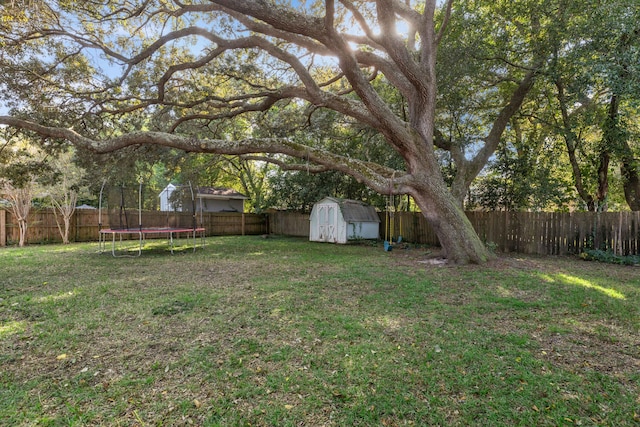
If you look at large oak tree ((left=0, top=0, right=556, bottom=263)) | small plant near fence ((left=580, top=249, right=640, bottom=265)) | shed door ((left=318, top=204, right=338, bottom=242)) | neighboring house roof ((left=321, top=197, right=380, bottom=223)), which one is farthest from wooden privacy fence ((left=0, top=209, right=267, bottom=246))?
small plant near fence ((left=580, top=249, right=640, bottom=265))

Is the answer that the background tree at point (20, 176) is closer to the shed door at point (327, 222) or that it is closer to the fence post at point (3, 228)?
the fence post at point (3, 228)

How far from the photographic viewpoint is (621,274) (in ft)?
20.6

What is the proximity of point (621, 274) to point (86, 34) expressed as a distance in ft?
42.5

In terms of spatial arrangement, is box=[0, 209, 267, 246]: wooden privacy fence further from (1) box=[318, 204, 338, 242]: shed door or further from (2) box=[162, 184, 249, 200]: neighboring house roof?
(1) box=[318, 204, 338, 242]: shed door

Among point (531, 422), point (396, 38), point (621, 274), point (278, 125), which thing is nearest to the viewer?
point (531, 422)

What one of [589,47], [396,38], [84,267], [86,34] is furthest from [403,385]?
[86,34]

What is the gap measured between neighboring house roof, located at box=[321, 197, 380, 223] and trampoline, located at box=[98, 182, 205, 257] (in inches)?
215

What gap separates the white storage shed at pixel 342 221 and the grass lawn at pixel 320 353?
7.61 metres

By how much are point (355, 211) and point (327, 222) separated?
52.4 inches

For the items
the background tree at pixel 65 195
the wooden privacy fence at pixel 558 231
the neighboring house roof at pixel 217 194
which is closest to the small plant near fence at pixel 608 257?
the wooden privacy fence at pixel 558 231

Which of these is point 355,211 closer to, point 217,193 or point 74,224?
point 217,193

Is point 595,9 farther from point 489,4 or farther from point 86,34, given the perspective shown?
point 86,34

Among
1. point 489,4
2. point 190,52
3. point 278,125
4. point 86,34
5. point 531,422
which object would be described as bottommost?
point 531,422

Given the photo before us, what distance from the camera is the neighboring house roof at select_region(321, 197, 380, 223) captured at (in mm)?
12945
